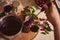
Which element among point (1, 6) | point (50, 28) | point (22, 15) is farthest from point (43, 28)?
point (1, 6)

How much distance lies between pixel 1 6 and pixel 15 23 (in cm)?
18

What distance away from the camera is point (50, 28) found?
3.44 ft

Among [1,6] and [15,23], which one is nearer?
[15,23]

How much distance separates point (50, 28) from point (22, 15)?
0.18 metres

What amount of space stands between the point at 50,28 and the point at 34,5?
180 mm

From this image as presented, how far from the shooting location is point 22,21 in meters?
1.02

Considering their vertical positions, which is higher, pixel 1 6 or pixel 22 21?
pixel 1 6

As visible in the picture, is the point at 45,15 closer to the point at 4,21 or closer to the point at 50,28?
the point at 50,28

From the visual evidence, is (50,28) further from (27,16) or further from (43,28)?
(27,16)

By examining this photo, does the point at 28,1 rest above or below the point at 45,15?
above

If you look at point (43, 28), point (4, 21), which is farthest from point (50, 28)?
point (4, 21)

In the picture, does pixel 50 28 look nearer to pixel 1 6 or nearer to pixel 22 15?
pixel 22 15

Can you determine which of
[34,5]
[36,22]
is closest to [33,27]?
[36,22]

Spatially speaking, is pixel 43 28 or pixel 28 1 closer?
pixel 43 28
